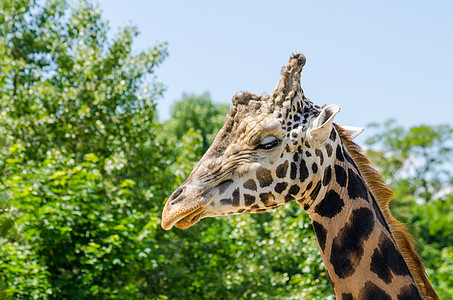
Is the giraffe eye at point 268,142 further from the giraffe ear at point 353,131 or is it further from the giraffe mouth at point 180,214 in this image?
the giraffe ear at point 353,131

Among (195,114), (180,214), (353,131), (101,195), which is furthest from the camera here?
(195,114)

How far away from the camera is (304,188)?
8.78ft

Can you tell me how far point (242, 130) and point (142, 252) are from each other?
544 cm

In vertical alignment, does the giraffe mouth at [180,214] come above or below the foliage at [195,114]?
below

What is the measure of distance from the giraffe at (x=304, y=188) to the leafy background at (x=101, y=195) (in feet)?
14.1

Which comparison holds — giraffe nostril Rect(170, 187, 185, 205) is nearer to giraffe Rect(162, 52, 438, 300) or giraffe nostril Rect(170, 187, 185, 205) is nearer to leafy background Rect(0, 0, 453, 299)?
giraffe Rect(162, 52, 438, 300)

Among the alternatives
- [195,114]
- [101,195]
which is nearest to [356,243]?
[101,195]

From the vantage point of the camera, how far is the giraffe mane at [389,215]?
107 inches

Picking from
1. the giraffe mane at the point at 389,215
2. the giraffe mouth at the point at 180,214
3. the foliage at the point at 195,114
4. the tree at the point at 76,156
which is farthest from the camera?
the foliage at the point at 195,114

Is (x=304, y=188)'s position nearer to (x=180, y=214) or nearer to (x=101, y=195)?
(x=180, y=214)

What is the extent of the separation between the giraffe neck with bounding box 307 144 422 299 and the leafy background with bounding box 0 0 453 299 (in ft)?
14.1

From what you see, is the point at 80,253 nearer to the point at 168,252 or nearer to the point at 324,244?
the point at 168,252

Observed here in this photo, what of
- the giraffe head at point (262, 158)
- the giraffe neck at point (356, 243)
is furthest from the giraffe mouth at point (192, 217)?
the giraffe neck at point (356, 243)

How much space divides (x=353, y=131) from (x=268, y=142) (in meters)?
0.68
